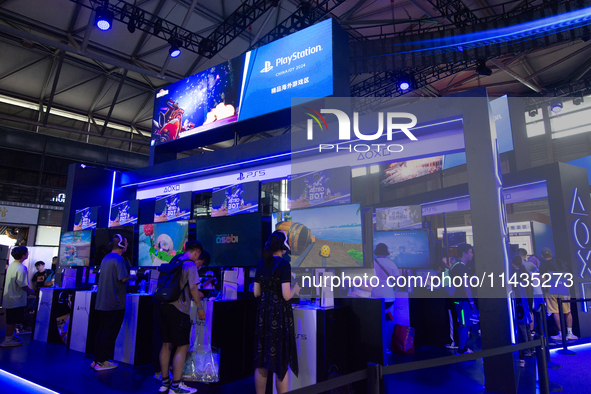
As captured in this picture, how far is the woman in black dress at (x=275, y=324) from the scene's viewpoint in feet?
10.0

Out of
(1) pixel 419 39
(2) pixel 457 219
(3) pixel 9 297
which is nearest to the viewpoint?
(3) pixel 9 297

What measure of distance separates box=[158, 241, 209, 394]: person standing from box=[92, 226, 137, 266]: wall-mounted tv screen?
10.8ft

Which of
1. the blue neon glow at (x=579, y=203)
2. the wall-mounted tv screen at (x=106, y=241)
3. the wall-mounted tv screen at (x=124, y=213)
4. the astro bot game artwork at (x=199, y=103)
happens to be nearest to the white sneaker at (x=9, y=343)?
the wall-mounted tv screen at (x=106, y=241)

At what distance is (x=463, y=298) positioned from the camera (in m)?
5.26

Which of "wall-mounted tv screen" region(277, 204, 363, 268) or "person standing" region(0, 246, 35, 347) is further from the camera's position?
"person standing" region(0, 246, 35, 347)

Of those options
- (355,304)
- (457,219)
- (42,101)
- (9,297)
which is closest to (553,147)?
(457,219)

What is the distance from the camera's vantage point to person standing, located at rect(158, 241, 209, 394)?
11.5 feet

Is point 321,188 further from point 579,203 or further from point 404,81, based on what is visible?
point 404,81

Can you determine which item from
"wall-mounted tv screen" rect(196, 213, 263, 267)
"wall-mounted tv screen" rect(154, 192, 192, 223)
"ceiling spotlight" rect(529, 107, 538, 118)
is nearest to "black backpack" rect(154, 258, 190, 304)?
"wall-mounted tv screen" rect(196, 213, 263, 267)

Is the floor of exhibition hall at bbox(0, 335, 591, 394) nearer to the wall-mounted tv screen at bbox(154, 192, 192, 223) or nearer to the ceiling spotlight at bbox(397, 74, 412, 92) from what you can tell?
the wall-mounted tv screen at bbox(154, 192, 192, 223)

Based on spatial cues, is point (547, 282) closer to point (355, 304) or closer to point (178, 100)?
point (355, 304)

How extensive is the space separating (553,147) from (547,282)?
9.40m

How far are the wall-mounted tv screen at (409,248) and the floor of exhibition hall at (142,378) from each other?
172 centimetres

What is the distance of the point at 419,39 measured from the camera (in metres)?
8.30
